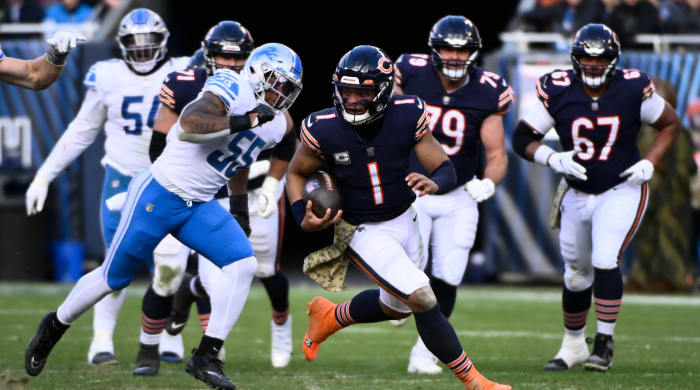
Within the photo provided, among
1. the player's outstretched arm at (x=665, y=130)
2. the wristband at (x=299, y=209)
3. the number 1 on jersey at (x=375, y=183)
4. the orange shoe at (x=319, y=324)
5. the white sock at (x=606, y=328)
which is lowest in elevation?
the white sock at (x=606, y=328)

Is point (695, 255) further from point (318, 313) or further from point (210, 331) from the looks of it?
point (210, 331)

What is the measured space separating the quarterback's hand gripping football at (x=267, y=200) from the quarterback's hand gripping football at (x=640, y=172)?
1.85 meters

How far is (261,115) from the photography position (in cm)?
491

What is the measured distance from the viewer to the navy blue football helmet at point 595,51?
A: 19.4ft

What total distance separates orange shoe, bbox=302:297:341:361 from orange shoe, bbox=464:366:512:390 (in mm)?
922

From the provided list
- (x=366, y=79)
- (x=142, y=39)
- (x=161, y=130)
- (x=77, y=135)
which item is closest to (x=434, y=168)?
(x=366, y=79)

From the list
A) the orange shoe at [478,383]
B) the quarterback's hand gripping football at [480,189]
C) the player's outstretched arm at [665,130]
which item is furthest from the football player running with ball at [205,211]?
the player's outstretched arm at [665,130]

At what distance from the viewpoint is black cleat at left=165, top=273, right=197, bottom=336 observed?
6.55 metres

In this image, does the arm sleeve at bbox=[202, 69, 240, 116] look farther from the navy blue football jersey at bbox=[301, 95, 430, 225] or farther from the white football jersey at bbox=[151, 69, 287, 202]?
the navy blue football jersey at bbox=[301, 95, 430, 225]

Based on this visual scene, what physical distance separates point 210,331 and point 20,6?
8553 mm

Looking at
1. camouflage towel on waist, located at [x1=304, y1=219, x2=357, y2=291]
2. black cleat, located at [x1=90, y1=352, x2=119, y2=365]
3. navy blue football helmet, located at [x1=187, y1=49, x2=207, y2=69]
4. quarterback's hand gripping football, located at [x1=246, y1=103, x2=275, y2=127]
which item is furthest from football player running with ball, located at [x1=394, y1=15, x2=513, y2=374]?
black cleat, located at [x1=90, y1=352, x2=119, y2=365]

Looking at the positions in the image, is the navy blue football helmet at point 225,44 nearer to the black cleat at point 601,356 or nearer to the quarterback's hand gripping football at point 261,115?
the quarterback's hand gripping football at point 261,115

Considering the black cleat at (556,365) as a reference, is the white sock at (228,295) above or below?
above

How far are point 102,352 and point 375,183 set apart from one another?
2.07 metres
